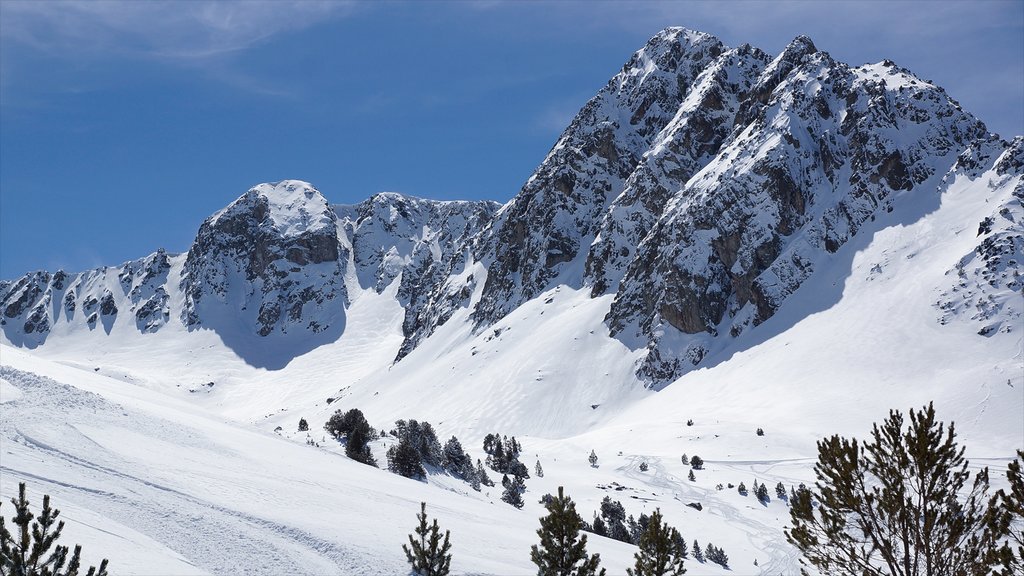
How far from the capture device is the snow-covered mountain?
50188 mm

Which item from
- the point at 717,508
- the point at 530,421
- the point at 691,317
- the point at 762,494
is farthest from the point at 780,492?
the point at 691,317

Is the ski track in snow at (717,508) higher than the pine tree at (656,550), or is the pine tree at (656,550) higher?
the ski track in snow at (717,508)

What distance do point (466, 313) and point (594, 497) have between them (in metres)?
97.6

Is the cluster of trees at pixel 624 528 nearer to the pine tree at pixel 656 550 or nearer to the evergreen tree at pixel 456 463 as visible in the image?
the evergreen tree at pixel 456 463

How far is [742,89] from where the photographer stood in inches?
5236

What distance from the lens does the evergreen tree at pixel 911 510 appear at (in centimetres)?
959

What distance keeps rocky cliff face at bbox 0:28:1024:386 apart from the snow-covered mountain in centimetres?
37

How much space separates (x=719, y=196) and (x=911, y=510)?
98.3m

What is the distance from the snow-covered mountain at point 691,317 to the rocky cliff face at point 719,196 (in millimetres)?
369

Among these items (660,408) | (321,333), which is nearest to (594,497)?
(660,408)

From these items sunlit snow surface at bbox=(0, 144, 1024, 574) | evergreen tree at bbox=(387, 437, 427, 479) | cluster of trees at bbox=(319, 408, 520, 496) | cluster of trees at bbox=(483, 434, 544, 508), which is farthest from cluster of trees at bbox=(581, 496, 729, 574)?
evergreen tree at bbox=(387, 437, 427, 479)

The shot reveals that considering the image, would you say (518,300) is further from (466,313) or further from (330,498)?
(330,498)

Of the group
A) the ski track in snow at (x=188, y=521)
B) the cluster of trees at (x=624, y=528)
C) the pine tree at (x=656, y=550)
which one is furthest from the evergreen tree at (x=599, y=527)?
the pine tree at (x=656, y=550)

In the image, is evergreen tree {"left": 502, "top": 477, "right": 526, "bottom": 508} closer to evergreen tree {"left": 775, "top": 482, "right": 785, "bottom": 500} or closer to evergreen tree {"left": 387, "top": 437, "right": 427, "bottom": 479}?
evergreen tree {"left": 387, "top": 437, "right": 427, "bottom": 479}
